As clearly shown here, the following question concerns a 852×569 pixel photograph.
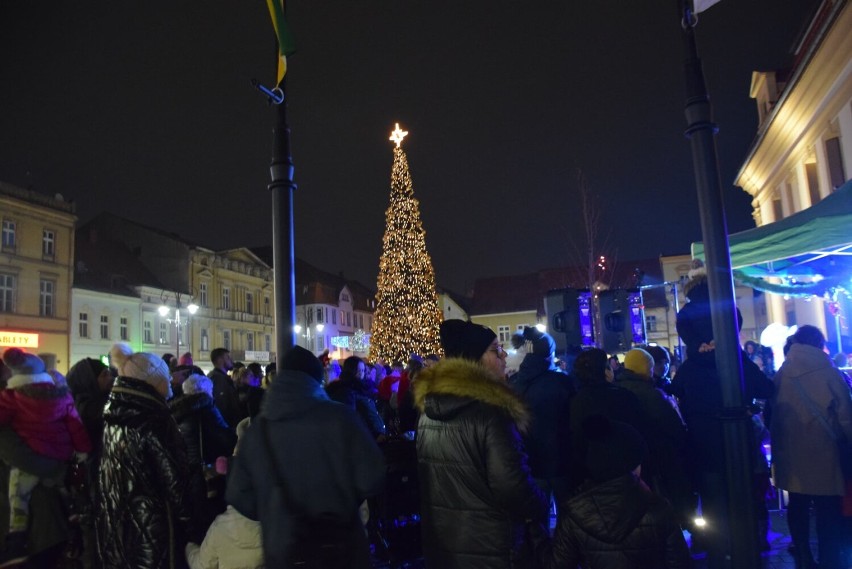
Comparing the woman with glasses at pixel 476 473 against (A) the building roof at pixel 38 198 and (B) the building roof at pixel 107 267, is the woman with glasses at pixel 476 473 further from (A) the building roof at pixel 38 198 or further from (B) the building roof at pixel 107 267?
(B) the building roof at pixel 107 267

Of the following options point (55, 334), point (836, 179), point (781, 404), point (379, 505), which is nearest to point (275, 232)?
point (379, 505)

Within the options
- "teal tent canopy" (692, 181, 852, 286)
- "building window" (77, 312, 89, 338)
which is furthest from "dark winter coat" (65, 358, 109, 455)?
"building window" (77, 312, 89, 338)

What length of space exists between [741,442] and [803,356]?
92.2 inches

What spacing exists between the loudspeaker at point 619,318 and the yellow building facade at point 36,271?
34.6 metres

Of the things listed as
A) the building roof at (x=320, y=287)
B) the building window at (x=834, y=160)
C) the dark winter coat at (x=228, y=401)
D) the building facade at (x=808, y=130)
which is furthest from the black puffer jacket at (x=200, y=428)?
the building roof at (x=320, y=287)

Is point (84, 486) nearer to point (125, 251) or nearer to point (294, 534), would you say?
point (294, 534)

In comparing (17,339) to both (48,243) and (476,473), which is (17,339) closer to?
(48,243)

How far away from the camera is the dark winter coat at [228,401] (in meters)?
8.49

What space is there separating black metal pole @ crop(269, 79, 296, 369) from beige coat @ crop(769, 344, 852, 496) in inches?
167

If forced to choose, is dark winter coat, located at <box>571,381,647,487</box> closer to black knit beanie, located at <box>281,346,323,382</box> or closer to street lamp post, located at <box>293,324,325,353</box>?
black knit beanie, located at <box>281,346,323,382</box>

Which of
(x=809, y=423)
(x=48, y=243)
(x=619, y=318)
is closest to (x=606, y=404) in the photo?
(x=809, y=423)

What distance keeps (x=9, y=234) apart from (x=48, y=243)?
258 centimetres

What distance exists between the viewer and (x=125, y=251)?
5053 centimetres

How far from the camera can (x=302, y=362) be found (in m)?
3.32
